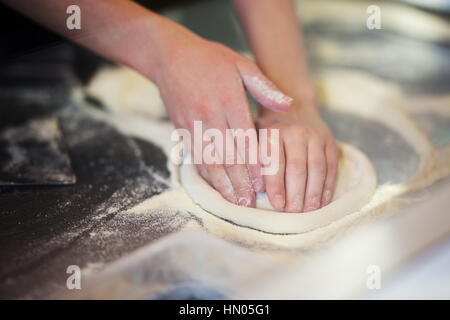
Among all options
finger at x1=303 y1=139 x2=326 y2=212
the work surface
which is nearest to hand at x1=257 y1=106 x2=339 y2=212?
finger at x1=303 y1=139 x2=326 y2=212

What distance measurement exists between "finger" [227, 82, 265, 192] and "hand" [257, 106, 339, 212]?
0.02m

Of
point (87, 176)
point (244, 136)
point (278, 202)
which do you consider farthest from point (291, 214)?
point (87, 176)

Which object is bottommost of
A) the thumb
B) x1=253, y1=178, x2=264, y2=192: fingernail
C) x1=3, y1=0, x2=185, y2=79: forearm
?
x1=253, y1=178, x2=264, y2=192: fingernail

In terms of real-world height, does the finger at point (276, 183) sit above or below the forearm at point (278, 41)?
below

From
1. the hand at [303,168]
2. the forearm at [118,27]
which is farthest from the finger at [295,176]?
the forearm at [118,27]

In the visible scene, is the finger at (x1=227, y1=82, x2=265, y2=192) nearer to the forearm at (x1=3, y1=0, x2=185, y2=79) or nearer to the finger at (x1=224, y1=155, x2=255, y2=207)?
the finger at (x1=224, y1=155, x2=255, y2=207)

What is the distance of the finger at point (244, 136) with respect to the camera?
704 millimetres

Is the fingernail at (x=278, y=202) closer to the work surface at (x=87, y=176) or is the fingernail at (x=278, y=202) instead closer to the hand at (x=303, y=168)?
the hand at (x=303, y=168)

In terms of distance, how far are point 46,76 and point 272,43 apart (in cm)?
50

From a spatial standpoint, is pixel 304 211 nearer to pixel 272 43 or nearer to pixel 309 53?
pixel 272 43

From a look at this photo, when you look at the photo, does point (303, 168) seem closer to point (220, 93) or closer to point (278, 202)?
point (278, 202)

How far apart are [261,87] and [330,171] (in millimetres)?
168

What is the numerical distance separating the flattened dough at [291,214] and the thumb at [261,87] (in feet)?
0.48

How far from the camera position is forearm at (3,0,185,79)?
2.49 ft
